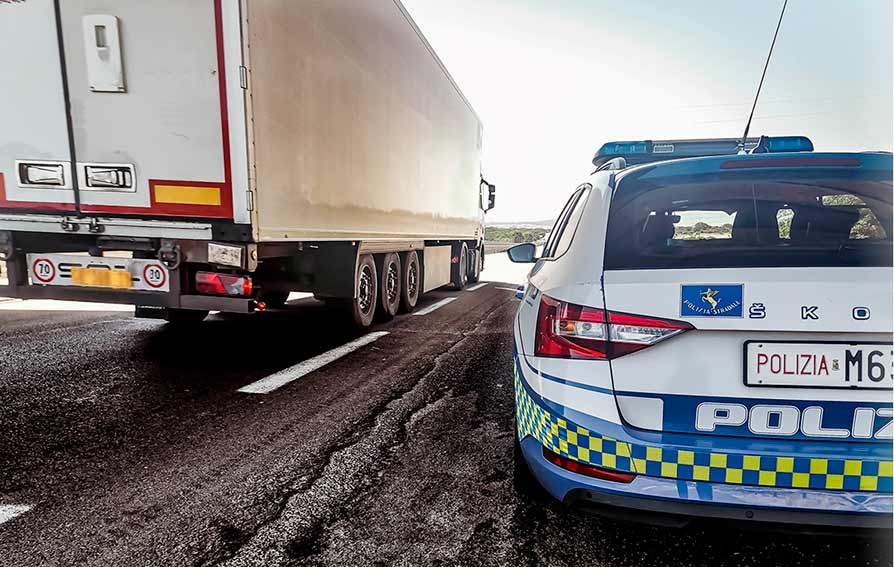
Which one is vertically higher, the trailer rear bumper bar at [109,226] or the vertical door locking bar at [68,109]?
the vertical door locking bar at [68,109]

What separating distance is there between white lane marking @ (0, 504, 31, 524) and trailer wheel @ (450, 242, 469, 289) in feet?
31.7

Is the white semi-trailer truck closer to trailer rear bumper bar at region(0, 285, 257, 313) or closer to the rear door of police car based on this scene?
trailer rear bumper bar at region(0, 285, 257, 313)

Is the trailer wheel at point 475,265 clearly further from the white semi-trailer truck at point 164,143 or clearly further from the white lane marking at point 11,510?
the white lane marking at point 11,510

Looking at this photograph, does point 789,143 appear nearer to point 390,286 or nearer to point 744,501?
point 744,501

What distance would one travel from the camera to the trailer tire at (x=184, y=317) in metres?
6.28

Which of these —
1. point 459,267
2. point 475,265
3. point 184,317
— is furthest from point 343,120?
point 475,265

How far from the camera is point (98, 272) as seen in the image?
172 inches

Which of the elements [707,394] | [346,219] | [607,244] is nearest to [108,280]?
[346,219]

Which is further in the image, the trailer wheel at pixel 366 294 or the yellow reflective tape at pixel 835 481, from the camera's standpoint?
the trailer wheel at pixel 366 294

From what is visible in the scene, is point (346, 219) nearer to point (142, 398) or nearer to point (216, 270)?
point (216, 270)

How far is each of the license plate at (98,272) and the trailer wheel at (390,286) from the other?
10.6 feet

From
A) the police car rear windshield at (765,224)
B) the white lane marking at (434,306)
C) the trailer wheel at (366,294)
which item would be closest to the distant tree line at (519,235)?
the white lane marking at (434,306)

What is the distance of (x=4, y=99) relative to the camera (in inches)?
162

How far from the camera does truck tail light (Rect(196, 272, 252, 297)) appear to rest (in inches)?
172
